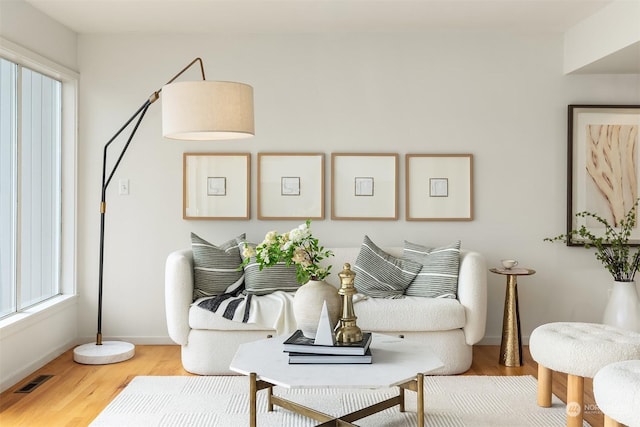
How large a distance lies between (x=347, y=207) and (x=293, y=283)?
0.86 m

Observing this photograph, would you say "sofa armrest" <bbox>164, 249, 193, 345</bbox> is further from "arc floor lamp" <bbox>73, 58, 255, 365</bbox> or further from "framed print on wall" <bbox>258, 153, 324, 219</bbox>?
"arc floor lamp" <bbox>73, 58, 255, 365</bbox>

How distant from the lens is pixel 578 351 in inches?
124

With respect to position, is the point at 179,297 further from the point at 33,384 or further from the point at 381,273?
the point at 381,273

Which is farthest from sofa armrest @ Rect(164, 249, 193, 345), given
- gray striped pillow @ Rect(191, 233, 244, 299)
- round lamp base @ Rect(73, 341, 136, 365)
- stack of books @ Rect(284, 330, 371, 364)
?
stack of books @ Rect(284, 330, 371, 364)

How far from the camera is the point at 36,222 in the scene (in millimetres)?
4586

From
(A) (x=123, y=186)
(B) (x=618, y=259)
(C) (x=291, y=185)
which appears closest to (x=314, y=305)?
(C) (x=291, y=185)

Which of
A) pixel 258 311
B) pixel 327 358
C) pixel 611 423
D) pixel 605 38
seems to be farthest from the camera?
pixel 605 38

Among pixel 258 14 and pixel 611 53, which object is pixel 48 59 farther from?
pixel 611 53

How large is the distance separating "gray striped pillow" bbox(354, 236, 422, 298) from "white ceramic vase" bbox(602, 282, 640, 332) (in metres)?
1.40

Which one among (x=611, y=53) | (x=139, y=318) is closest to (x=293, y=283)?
(x=139, y=318)

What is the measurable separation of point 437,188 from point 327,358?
2.46 m

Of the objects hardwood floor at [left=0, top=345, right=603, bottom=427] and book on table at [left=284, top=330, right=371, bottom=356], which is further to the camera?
hardwood floor at [left=0, top=345, right=603, bottom=427]

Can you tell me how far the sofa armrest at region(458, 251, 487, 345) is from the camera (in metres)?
4.30

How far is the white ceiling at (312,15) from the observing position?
4387mm
